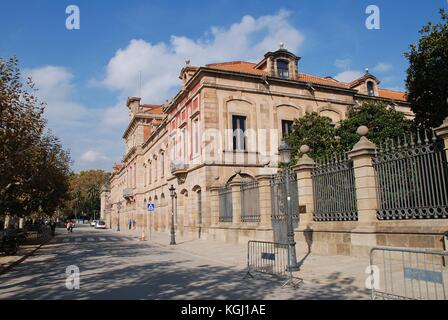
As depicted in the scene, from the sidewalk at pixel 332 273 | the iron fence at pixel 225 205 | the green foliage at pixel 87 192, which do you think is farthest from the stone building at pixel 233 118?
the green foliage at pixel 87 192

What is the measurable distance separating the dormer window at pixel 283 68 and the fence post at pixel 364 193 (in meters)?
18.4

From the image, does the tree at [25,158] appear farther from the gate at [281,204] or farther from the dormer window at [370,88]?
the dormer window at [370,88]

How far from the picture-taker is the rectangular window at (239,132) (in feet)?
89.6

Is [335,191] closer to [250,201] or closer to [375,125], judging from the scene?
[250,201]

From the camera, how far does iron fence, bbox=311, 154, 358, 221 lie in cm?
1273

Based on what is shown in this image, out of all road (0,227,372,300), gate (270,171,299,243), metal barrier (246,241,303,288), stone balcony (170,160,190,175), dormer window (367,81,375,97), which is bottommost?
road (0,227,372,300)

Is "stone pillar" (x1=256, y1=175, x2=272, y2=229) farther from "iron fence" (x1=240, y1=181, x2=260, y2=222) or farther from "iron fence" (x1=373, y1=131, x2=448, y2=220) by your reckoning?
"iron fence" (x1=373, y1=131, x2=448, y2=220)

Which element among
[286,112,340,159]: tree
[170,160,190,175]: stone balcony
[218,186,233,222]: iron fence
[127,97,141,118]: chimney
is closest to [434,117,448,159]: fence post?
[286,112,340,159]: tree

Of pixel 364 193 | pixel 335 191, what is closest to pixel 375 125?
pixel 335 191

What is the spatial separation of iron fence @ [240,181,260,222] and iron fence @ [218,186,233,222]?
1.66m

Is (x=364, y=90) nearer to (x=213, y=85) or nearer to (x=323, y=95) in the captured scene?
(x=323, y=95)
